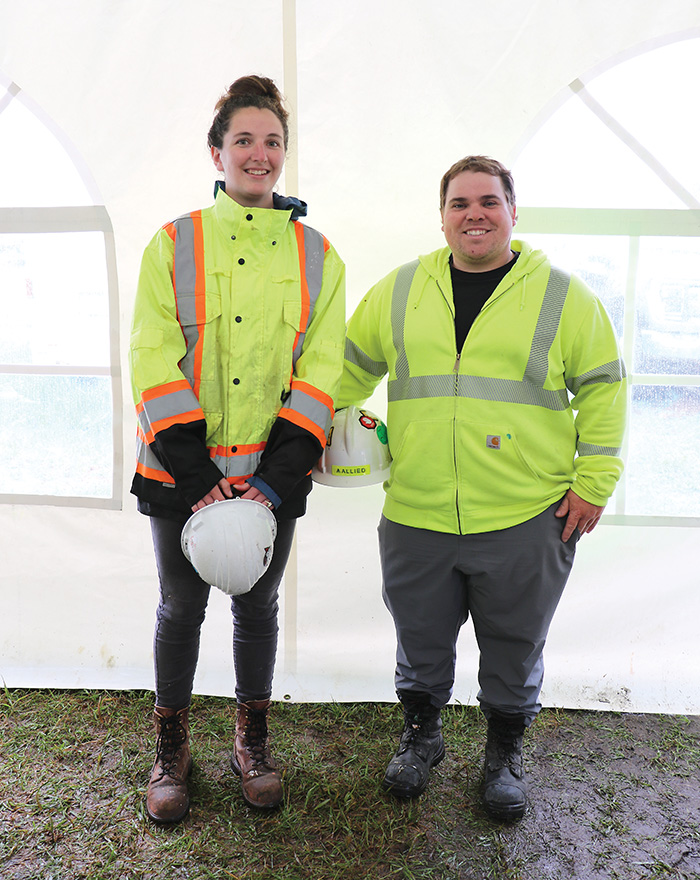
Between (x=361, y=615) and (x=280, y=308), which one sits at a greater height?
(x=280, y=308)

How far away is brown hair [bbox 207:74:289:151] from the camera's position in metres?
1.70

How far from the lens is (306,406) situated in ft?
5.74

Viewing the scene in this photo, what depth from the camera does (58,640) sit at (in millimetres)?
2809

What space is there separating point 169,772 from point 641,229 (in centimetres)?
235

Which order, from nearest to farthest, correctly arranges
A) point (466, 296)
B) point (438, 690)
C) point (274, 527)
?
1. point (274, 527)
2. point (466, 296)
3. point (438, 690)

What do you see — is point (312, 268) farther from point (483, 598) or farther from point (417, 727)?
point (417, 727)

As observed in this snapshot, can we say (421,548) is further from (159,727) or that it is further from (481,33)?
(481,33)

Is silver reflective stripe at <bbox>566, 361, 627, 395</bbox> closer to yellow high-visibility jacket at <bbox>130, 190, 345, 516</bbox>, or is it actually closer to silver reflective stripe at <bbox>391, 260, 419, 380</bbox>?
silver reflective stripe at <bbox>391, 260, 419, 380</bbox>

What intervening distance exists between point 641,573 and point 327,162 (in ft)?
6.27

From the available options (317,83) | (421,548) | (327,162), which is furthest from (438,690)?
(317,83)

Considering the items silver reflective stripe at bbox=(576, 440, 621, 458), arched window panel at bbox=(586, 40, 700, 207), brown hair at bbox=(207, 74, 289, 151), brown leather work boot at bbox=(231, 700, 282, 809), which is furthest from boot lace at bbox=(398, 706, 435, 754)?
arched window panel at bbox=(586, 40, 700, 207)

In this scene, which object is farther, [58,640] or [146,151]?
[58,640]

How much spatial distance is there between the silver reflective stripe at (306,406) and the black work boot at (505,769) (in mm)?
1051

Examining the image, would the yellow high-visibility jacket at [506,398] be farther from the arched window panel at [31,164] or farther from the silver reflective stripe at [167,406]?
the arched window panel at [31,164]
